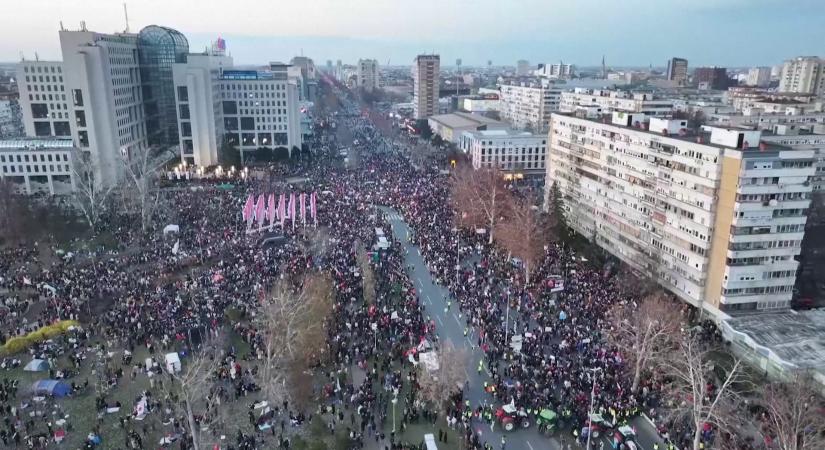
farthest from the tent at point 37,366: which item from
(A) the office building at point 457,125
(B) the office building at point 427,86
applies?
(B) the office building at point 427,86

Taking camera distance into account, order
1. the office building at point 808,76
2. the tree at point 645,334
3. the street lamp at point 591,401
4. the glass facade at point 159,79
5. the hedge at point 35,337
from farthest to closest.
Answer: the office building at point 808,76, the glass facade at point 159,79, the hedge at point 35,337, the tree at point 645,334, the street lamp at point 591,401

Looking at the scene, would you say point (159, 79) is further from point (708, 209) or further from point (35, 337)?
point (708, 209)

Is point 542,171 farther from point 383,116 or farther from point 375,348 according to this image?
point 383,116

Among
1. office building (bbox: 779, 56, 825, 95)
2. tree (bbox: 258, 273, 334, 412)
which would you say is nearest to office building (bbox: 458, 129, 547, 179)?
tree (bbox: 258, 273, 334, 412)

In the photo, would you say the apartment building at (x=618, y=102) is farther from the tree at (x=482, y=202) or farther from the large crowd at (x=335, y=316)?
the large crowd at (x=335, y=316)

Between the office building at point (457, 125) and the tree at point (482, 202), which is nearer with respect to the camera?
the tree at point (482, 202)

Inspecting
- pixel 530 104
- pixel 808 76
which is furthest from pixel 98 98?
pixel 808 76
